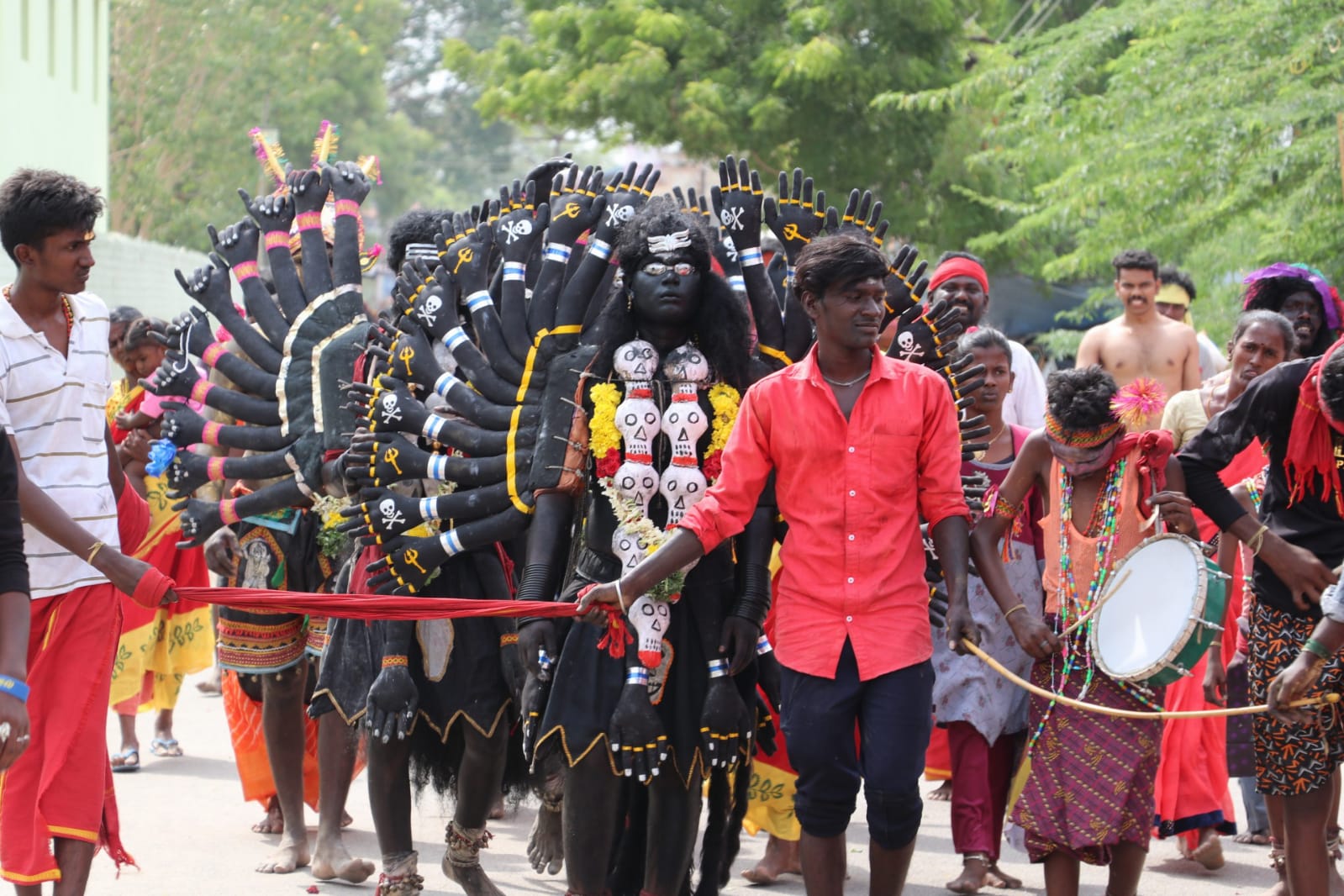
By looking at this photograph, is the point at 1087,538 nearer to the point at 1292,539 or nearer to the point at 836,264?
the point at 1292,539

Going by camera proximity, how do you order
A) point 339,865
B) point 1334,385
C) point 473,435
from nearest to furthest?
point 1334,385 < point 473,435 < point 339,865

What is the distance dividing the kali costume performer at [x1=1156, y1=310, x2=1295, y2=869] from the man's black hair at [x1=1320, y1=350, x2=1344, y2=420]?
1112mm

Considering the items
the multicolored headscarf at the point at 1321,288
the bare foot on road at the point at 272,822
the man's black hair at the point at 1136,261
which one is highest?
the man's black hair at the point at 1136,261

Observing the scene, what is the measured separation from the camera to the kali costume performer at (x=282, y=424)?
6.58 meters

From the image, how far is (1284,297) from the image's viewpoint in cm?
673

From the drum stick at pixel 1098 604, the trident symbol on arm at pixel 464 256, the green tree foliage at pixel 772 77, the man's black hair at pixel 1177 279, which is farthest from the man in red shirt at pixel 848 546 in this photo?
the green tree foliage at pixel 772 77

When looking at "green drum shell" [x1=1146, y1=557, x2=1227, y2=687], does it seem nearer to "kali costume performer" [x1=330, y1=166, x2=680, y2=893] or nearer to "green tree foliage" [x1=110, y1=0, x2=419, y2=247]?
"kali costume performer" [x1=330, y1=166, x2=680, y2=893]

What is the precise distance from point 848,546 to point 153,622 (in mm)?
5300

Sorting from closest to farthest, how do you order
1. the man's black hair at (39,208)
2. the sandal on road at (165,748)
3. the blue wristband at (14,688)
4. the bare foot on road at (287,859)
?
the blue wristband at (14,688) → the man's black hair at (39,208) → the bare foot on road at (287,859) → the sandal on road at (165,748)

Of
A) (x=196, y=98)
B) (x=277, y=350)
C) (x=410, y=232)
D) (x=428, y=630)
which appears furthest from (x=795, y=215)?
(x=196, y=98)

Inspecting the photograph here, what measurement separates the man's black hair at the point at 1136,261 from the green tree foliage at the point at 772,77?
837cm

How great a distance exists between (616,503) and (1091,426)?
1.55 metres

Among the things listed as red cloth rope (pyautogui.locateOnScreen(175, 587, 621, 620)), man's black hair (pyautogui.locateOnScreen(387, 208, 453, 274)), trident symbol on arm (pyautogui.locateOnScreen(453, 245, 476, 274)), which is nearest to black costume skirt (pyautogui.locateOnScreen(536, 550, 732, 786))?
red cloth rope (pyautogui.locateOnScreen(175, 587, 621, 620))

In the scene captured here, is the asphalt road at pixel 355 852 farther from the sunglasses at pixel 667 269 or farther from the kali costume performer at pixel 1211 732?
the sunglasses at pixel 667 269
